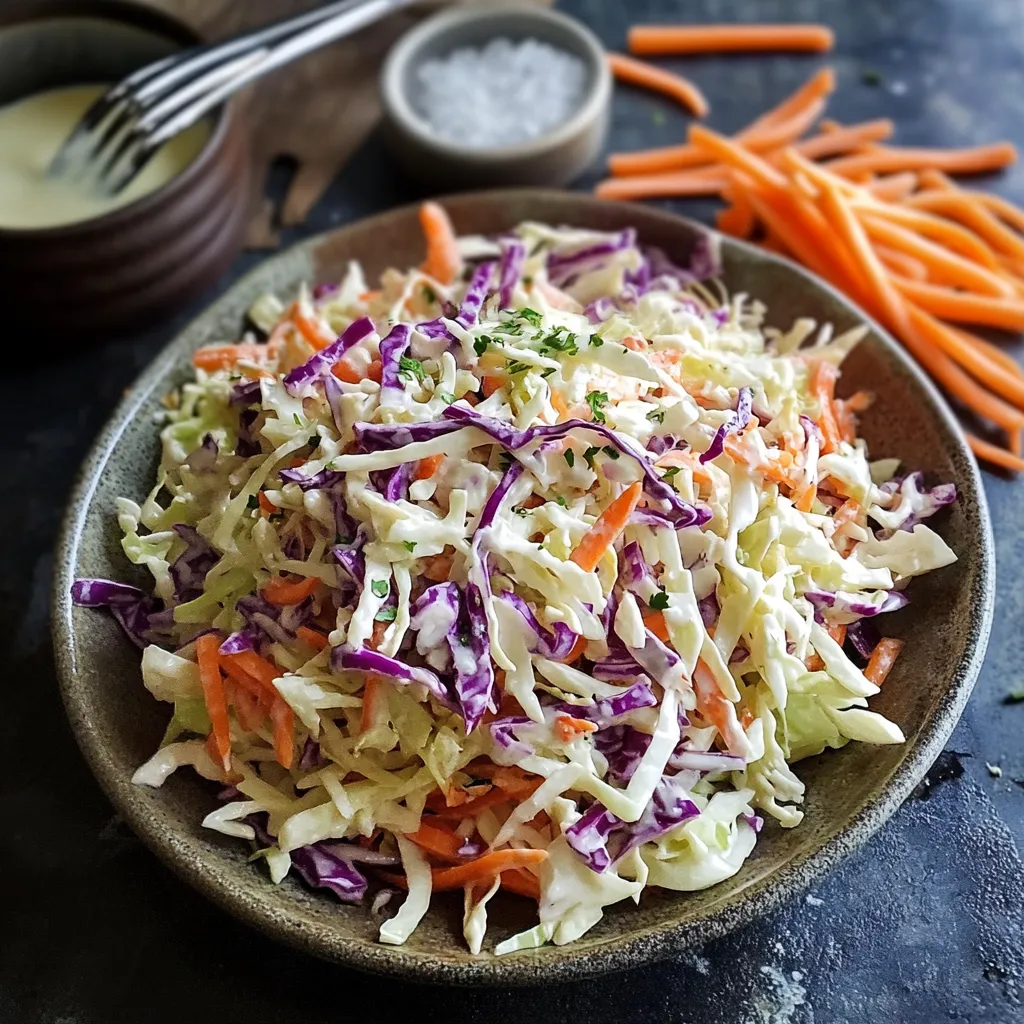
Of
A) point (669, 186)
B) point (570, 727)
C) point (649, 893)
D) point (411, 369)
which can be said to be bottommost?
point (649, 893)

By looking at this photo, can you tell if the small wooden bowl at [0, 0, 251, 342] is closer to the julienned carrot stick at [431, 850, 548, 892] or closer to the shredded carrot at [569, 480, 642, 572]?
the shredded carrot at [569, 480, 642, 572]

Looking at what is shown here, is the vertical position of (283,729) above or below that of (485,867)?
above

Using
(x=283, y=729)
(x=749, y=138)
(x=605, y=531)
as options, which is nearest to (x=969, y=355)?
(x=749, y=138)

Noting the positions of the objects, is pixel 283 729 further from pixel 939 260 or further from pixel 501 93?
pixel 501 93

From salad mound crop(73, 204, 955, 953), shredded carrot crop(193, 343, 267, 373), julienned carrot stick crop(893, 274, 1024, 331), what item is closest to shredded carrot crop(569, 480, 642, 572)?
salad mound crop(73, 204, 955, 953)

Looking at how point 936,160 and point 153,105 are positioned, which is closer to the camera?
point 153,105
